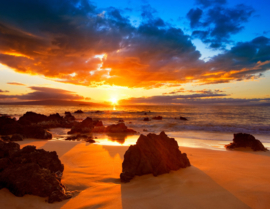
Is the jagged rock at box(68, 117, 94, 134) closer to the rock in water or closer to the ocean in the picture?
the ocean

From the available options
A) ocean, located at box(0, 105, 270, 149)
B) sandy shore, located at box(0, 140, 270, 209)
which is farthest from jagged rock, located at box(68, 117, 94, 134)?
sandy shore, located at box(0, 140, 270, 209)

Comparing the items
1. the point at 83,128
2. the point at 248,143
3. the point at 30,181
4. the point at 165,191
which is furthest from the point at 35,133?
the point at 248,143

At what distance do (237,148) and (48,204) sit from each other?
446 inches

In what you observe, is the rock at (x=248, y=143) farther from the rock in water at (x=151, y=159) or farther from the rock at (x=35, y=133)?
the rock at (x=35, y=133)

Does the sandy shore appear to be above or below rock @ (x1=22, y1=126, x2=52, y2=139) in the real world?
above

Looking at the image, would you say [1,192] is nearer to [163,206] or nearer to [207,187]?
[163,206]

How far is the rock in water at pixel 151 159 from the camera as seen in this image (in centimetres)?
494

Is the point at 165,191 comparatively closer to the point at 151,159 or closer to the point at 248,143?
the point at 151,159

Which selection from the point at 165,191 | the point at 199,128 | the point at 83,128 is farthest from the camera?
the point at 199,128

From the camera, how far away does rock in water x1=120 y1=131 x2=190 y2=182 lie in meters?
4.94

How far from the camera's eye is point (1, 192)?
3441mm

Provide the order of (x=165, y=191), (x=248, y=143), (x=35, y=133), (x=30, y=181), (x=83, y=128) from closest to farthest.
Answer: (x=30, y=181)
(x=165, y=191)
(x=248, y=143)
(x=35, y=133)
(x=83, y=128)

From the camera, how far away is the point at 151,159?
17.0 feet

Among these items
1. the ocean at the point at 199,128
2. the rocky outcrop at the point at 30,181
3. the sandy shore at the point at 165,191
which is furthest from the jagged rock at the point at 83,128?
the rocky outcrop at the point at 30,181
